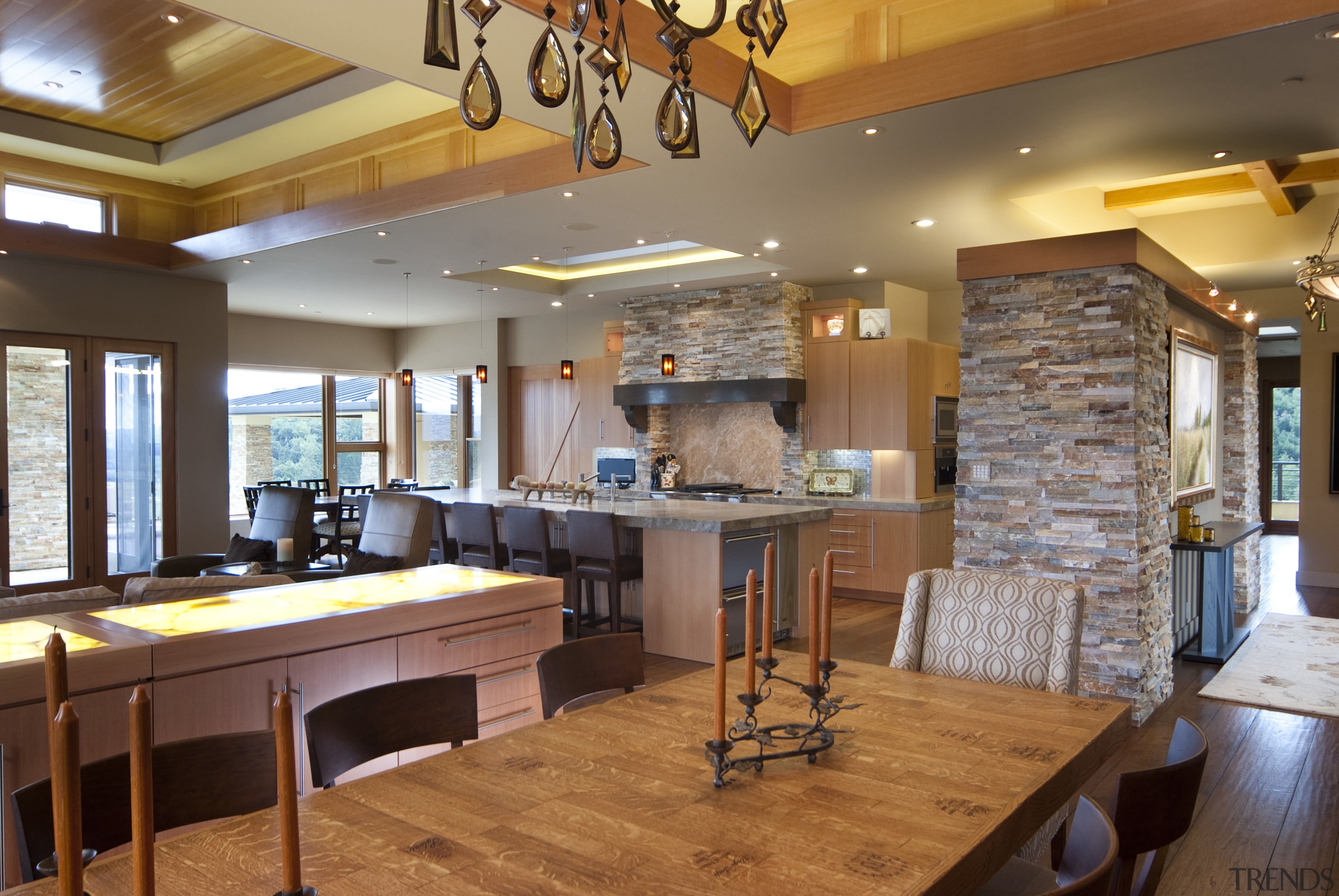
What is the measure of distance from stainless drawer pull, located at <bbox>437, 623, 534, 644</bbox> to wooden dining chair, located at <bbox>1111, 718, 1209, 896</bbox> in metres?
2.24

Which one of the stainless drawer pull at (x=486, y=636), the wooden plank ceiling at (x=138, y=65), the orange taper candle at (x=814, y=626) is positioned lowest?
the stainless drawer pull at (x=486, y=636)

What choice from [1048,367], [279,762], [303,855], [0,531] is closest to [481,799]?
[303,855]

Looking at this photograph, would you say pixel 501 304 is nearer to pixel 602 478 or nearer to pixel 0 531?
pixel 602 478

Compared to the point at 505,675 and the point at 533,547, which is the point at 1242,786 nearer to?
the point at 505,675

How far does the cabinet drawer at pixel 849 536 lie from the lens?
315 inches

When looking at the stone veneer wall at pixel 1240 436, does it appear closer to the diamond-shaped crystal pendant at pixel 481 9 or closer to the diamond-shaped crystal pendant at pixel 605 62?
the diamond-shaped crystal pendant at pixel 605 62

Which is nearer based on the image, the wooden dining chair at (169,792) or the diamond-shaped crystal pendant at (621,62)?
the wooden dining chair at (169,792)

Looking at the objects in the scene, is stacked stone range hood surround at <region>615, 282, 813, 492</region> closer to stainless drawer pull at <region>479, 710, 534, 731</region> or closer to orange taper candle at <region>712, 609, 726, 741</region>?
stainless drawer pull at <region>479, 710, 534, 731</region>

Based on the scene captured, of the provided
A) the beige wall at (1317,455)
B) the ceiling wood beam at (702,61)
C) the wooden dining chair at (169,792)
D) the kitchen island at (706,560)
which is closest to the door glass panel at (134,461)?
the kitchen island at (706,560)

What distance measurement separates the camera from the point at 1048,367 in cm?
463

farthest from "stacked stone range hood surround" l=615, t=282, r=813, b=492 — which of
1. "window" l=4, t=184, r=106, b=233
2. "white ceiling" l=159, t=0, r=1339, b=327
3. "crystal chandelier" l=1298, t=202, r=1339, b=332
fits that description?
"window" l=4, t=184, r=106, b=233

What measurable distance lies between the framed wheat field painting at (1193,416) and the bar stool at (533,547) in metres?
3.92

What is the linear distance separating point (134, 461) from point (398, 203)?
379 centimetres

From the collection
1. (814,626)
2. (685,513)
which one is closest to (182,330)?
(685,513)
